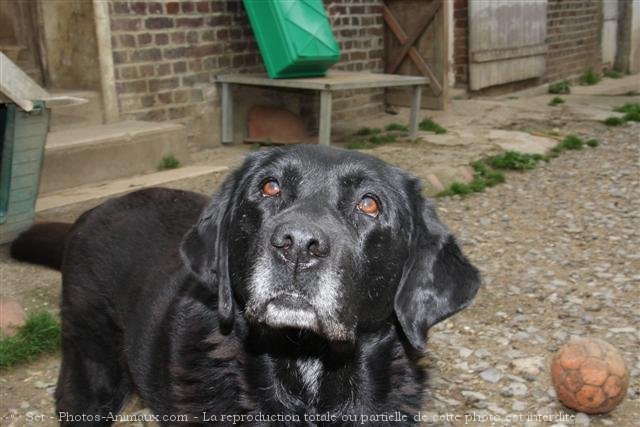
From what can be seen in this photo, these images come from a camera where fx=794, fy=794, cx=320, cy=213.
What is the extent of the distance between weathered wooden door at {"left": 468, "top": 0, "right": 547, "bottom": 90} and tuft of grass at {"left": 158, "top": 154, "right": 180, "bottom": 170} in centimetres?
664

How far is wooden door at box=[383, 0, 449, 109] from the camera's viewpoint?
10.5 metres

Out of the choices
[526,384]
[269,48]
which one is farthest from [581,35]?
[526,384]

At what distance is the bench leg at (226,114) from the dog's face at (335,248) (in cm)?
543

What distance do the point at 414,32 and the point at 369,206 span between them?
849cm

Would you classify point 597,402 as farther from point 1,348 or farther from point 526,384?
point 1,348

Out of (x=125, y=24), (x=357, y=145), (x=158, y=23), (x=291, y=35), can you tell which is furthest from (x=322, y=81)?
(x=125, y=24)

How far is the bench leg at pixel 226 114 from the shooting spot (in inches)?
321

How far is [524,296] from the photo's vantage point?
5.07 m

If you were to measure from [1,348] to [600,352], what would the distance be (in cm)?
292

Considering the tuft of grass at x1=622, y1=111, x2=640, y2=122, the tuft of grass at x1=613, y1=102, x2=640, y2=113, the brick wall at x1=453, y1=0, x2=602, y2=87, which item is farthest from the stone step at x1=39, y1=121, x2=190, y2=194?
the brick wall at x1=453, y1=0, x2=602, y2=87

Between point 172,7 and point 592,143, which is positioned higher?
point 172,7

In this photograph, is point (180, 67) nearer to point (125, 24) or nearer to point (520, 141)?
point (125, 24)

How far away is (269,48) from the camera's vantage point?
776cm

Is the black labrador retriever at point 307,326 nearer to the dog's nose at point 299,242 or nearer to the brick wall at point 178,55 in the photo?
the dog's nose at point 299,242
